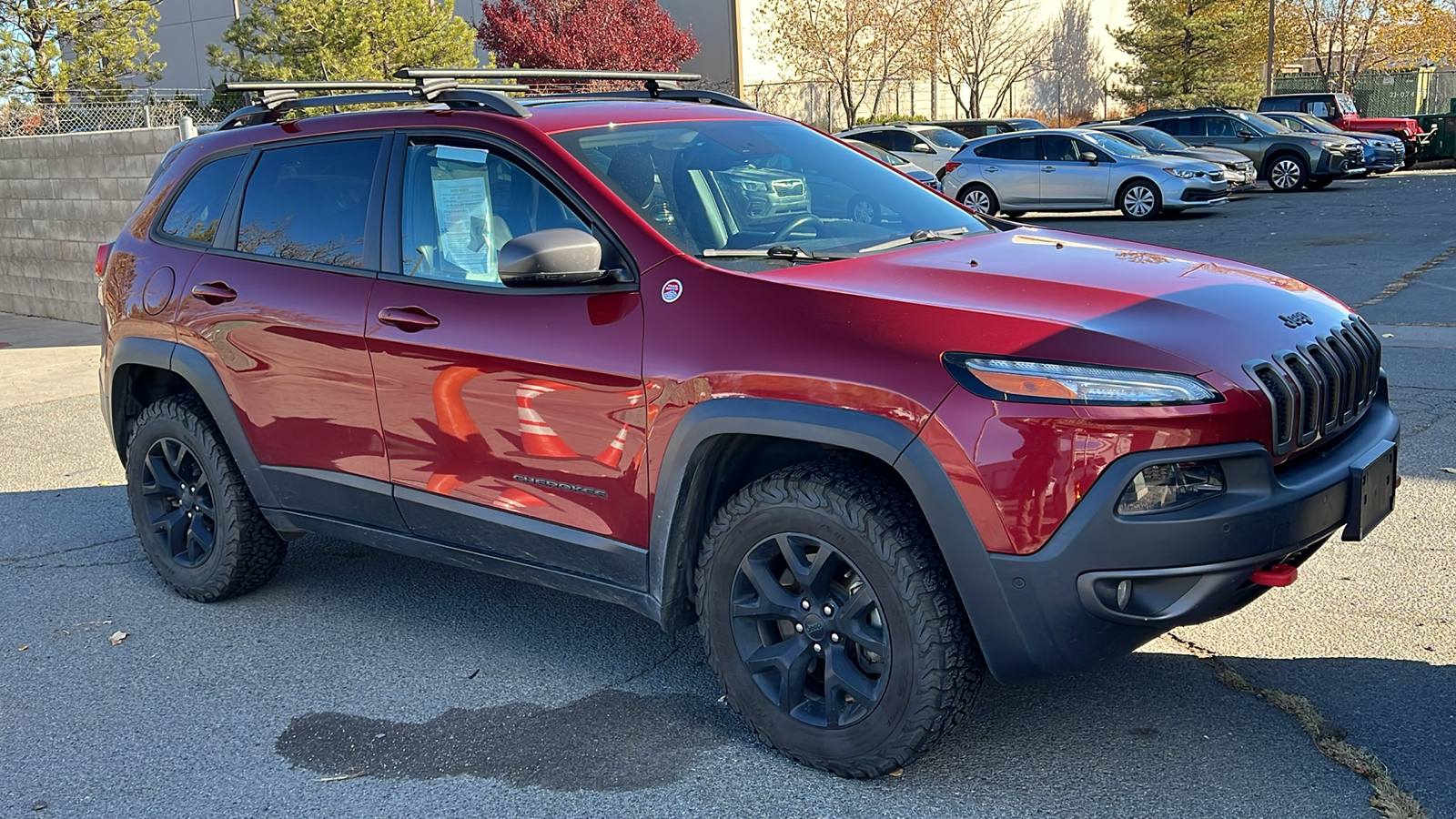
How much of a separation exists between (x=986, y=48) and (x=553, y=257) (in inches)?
1632

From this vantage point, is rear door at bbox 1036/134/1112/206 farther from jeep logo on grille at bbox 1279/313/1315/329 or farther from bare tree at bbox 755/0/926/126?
jeep logo on grille at bbox 1279/313/1315/329

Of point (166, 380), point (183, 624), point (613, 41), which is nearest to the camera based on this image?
point (183, 624)

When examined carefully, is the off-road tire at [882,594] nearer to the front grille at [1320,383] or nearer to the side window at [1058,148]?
the front grille at [1320,383]

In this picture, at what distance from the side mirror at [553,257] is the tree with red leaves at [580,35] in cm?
2731

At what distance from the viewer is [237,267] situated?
15.3ft

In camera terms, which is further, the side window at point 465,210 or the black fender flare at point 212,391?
the black fender flare at point 212,391

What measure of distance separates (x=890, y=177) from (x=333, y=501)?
226 centimetres

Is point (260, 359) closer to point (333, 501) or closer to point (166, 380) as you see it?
point (333, 501)

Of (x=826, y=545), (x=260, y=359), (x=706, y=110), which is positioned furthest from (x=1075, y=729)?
(x=260, y=359)

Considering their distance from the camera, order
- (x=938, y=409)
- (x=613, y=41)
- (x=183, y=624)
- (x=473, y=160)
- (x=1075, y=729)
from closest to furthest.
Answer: (x=938, y=409)
(x=1075, y=729)
(x=473, y=160)
(x=183, y=624)
(x=613, y=41)

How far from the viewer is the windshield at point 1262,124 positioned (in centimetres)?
2458

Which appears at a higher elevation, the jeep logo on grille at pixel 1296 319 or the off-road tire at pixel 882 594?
the jeep logo on grille at pixel 1296 319

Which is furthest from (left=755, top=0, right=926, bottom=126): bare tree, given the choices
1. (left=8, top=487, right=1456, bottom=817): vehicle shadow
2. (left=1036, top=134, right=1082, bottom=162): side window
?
(left=8, top=487, right=1456, bottom=817): vehicle shadow

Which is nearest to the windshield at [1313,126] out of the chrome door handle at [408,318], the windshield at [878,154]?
the windshield at [878,154]
